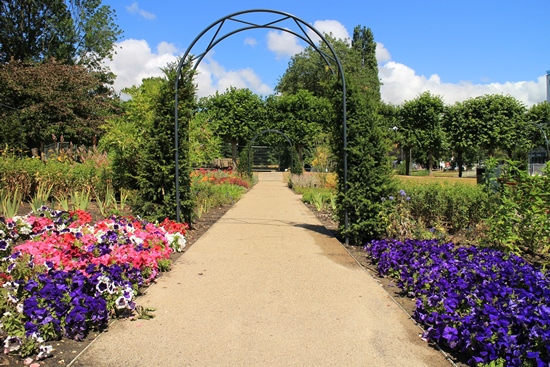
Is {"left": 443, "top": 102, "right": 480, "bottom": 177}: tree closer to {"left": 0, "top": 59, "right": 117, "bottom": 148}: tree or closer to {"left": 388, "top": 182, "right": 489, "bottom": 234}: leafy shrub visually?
{"left": 0, "top": 59, "right": 117, "bottom": 148}: tree

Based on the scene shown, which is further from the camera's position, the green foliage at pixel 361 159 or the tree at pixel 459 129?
the tree at pixel 459 129

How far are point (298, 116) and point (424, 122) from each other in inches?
452

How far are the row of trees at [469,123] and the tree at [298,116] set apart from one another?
675 cm

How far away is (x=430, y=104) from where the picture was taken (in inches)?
1587

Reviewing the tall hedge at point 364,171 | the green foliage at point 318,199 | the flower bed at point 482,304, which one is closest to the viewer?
the flower bed at point 482,304

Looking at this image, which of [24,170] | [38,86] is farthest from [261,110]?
[24,170]

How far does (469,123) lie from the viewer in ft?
130

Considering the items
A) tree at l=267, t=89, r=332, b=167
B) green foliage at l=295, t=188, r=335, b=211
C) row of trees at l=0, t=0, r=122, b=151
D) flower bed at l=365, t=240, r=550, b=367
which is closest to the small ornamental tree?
flower bed at l=365, t=240, r=550, b=367

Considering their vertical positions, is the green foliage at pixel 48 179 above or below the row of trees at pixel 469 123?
below

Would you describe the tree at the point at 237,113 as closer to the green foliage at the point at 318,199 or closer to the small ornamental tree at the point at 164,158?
the green foliage at the point at 318,199

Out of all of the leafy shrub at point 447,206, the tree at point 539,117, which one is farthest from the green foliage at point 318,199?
the tree at point 539,117

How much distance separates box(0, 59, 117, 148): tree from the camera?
23.7 m

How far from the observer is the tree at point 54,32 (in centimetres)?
2945

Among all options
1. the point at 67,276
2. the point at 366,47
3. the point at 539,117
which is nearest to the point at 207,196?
the point at 67,276
